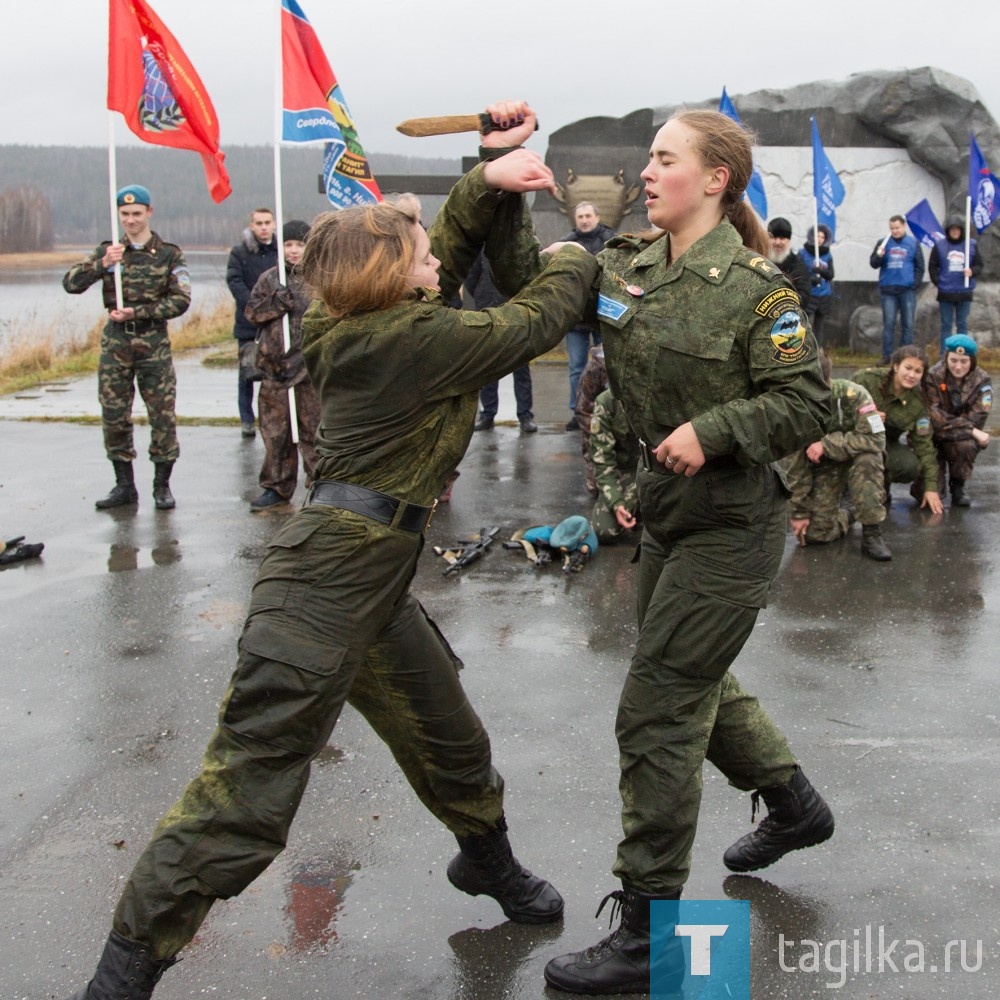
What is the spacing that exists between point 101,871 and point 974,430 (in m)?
6.50

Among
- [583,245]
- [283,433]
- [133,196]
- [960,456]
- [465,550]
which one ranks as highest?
[133,196]

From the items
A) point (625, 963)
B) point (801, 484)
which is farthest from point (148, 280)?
point (625, 963)

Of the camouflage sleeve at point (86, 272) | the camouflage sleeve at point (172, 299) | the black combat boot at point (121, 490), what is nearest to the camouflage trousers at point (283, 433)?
the camouflage sleeve at point (172, 299)

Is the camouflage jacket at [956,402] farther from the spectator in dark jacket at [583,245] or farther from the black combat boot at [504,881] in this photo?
the black combat boot at [504,881]

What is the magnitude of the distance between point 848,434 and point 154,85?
528 cm

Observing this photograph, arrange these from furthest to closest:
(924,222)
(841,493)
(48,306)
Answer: (48,306) < (924,222) < (841,493)

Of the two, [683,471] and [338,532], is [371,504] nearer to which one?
[338,532]

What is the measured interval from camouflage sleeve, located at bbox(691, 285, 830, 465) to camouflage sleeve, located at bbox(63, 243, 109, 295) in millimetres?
6346

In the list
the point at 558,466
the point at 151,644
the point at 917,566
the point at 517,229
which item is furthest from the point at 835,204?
the point at 517,229

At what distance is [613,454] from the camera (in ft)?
23.6

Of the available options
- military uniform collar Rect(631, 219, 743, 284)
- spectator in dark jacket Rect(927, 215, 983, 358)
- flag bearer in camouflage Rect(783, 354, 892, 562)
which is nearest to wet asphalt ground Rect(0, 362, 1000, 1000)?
flag bearer in camouflage Rect(783, 354, 892, 562)

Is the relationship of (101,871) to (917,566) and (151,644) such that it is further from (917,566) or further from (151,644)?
(917,566)

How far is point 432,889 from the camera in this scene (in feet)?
11.5

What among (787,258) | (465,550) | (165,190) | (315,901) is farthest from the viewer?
(165,190)
